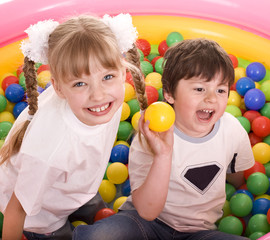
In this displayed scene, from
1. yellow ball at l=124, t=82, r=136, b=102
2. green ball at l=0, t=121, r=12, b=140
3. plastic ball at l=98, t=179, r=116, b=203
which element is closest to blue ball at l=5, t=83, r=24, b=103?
green ball at l=0, t=121, r=12, b=140

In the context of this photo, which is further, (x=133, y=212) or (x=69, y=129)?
(x=133, y=212)

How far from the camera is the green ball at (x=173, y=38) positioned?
1.77 m

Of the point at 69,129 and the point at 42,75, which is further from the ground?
the point at 69,129

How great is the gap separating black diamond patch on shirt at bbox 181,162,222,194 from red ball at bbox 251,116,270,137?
1.50 feet

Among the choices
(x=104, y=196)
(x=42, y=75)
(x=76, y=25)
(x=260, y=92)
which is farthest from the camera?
(x=42, y=75)

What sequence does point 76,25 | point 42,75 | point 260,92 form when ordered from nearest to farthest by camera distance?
point 76,25 → point 260,92 → point 42,75

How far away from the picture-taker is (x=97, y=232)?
1048 millimetres

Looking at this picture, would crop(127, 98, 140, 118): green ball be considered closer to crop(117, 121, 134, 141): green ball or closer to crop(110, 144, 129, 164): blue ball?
crop(117, 121, 134, 141): green ball

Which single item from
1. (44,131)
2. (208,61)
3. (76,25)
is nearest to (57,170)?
(44,131)

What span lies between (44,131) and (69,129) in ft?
0.19

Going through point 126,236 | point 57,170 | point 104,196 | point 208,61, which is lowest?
point 104,196

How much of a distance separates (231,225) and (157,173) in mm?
364

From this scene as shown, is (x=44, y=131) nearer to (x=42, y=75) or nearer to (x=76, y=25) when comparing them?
(x=76, y=25)

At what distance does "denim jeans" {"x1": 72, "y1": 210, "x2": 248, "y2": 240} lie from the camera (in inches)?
41.2
